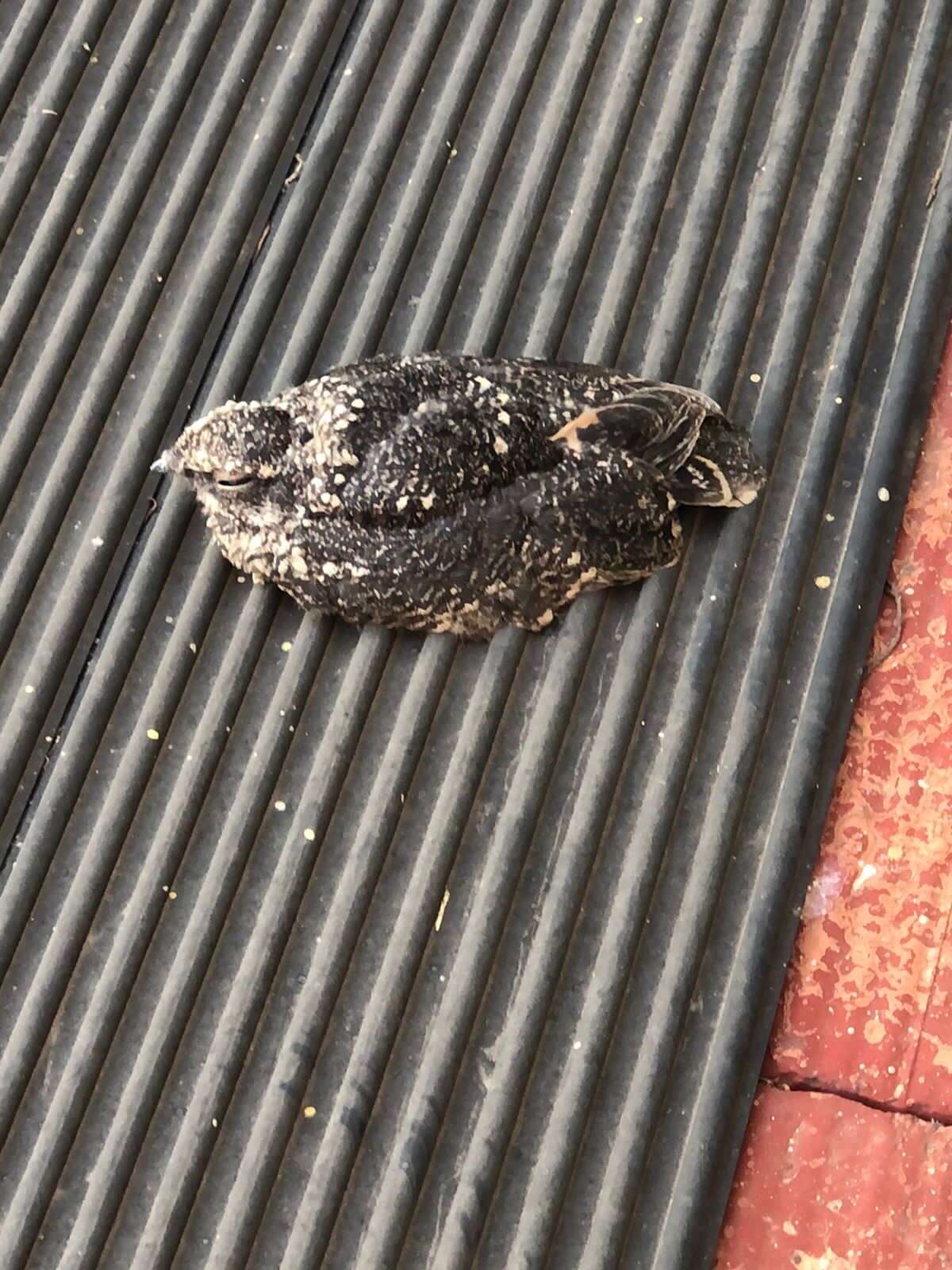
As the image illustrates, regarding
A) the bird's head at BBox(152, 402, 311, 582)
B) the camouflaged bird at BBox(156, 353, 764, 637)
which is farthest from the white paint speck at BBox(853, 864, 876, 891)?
the bird's head at BBox(152, 402, 311, 582)

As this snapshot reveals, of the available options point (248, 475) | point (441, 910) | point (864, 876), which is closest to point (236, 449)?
point (248, 475)

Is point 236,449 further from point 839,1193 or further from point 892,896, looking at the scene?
point 839,1193

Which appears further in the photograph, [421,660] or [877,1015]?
[421,660]

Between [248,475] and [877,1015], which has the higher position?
[248,475]

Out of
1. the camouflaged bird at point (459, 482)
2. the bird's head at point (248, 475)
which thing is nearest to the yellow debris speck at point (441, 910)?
the camouflaged bird at point (459, 482)

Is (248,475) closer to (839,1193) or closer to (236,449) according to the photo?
(236,449)

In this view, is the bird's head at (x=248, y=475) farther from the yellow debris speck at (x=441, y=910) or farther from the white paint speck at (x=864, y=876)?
the white paint speck at (x=864, y=876)

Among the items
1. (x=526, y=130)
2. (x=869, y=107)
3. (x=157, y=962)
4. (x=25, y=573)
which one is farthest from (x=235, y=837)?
(x=869, y=107)

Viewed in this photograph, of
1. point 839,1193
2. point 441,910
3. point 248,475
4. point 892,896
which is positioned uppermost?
point 248,475
